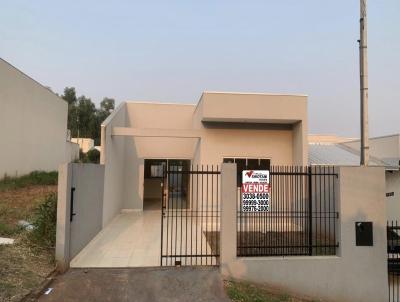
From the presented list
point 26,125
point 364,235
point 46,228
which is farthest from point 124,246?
point 26,125

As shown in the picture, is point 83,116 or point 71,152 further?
point 83,116

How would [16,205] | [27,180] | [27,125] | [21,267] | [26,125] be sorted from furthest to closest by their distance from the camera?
[27,125] → [26,125] → [27,180] → [16,205] → [21,267]

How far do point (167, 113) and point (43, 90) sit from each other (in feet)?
31.1

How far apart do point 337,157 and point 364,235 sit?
9.03m

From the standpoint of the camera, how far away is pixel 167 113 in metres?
16.7

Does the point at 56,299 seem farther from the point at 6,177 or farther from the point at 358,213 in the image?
the point at 6,177

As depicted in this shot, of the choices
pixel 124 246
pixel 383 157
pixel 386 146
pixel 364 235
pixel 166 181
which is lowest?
pixel 124 246

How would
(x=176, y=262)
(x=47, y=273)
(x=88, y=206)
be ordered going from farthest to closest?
(x=88, y=206), (x=176, y=262), (x=47, y=273)

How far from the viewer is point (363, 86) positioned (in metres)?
8.34

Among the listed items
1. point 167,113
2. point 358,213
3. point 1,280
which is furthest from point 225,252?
point 167,113

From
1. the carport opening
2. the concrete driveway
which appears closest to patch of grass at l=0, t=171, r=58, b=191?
the carport opening

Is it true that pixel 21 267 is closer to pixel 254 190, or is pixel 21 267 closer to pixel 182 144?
pixel 254 190

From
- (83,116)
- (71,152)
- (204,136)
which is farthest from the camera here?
(83,116)

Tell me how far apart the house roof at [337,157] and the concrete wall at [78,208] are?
28.4ft
